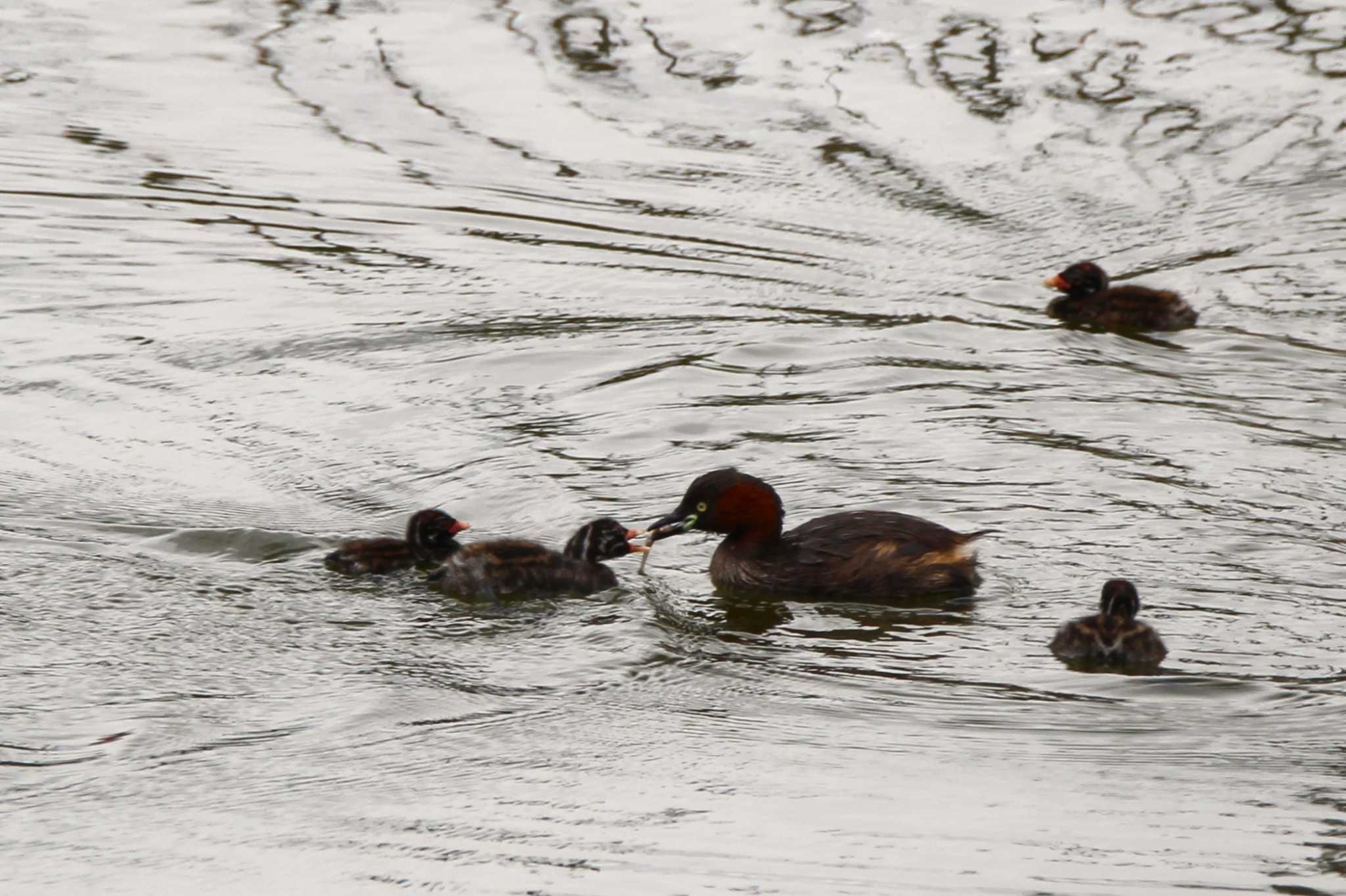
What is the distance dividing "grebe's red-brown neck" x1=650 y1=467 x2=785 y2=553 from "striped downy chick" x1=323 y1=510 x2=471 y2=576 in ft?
2.38

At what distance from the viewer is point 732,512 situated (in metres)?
7.09

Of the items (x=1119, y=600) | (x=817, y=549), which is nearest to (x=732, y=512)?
(x=817, y=549)

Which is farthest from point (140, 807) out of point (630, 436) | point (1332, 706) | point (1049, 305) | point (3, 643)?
point (1049, 305)

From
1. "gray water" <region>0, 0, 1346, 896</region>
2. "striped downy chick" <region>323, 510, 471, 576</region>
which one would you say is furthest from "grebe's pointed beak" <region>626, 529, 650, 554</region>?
"striped downy chick" <region>323, 510, 471, 576</region>

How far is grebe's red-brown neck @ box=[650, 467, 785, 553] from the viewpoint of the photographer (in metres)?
7.08

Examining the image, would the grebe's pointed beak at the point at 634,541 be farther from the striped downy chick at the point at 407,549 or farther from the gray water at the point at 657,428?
the striped downy chick at the point at 407,549

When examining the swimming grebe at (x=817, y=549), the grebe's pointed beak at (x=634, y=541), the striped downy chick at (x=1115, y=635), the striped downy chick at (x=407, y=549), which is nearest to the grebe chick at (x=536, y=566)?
the grebe's pointed beak at (x=634, y=541)

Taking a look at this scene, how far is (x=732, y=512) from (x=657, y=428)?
1.57 meters

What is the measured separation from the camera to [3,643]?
622 centimetres

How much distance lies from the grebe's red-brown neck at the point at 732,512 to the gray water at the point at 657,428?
0.85 ft

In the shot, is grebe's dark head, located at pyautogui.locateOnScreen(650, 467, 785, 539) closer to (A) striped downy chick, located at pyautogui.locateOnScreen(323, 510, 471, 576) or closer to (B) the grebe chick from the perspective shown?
(B) the grebe chick

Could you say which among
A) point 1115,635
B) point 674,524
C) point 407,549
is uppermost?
point 1115,635

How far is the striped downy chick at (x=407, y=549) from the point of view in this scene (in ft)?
22.7

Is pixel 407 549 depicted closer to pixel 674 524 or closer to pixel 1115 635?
pixel 674 524
